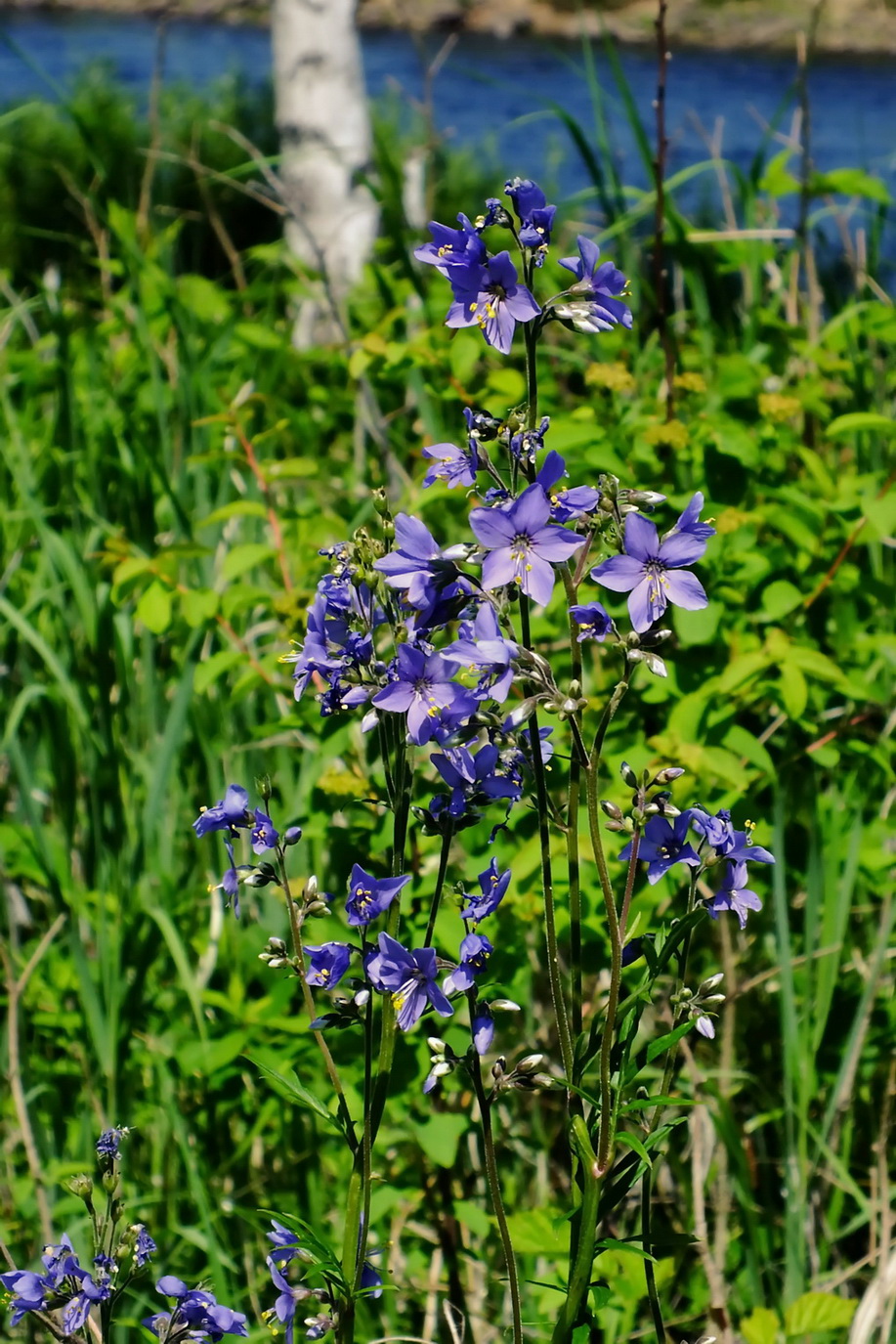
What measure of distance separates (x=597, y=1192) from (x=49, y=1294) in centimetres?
47

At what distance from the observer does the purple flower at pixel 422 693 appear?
0.90m

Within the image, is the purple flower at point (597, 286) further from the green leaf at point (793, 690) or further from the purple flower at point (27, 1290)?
the purple flower at point (27, 1290)


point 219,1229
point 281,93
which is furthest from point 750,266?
point 281,93

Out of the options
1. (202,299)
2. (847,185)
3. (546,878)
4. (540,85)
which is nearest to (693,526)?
(546,878)

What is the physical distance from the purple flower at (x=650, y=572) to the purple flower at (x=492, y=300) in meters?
0.18

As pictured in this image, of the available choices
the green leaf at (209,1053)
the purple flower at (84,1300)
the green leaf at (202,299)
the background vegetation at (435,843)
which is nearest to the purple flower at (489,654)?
the background vegetation at (435,843)

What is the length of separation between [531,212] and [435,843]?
114 centimetres

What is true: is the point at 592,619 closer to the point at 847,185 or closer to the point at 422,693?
the point at 422,693

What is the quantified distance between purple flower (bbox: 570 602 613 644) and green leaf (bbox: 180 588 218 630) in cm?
92

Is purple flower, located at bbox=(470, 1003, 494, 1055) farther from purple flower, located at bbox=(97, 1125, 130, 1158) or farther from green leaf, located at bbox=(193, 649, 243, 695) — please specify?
green leaf, located at bbox=(193, 649, 243, 695)

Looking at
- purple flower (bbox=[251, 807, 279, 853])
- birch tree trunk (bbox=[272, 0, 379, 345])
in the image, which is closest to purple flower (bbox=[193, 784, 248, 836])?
purple flower (bbox=[251, 807, 279, 853])

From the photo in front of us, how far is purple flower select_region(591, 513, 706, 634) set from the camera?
93 centimetres

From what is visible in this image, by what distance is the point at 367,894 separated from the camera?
3.30 feet

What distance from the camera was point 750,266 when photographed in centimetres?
249
